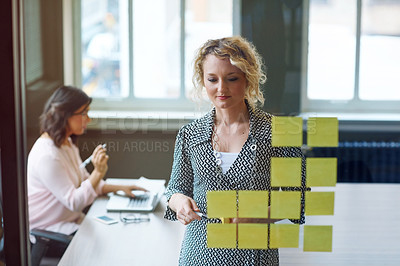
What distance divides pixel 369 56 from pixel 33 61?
1.09 metres

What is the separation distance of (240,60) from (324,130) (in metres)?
0.33

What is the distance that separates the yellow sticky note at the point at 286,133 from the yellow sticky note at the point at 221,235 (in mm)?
285

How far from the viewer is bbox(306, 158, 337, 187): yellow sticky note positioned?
Answer: 1.57 metres

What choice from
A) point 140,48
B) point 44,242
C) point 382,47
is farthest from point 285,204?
point 44,242

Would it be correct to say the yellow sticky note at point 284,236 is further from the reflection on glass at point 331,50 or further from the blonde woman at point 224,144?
the reflection on glass at point 331,50

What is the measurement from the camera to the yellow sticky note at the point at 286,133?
155 cm

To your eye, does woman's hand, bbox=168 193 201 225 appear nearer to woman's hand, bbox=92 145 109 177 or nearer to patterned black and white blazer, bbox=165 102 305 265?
patterned black and white blazer, bbox=165 102 305 265

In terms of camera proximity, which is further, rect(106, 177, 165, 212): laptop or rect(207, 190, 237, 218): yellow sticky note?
rect(106, 177, 165, 212): laptop

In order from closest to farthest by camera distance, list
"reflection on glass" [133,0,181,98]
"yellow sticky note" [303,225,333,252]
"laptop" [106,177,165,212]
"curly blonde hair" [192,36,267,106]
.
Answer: "curly blonde hair" [192,36,267,106]
"yellow sticky note" [303,225,333,252]
"reflection on glass" [133,0,181,98]
"laptop" [106,177,165,212]

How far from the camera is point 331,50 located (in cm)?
166

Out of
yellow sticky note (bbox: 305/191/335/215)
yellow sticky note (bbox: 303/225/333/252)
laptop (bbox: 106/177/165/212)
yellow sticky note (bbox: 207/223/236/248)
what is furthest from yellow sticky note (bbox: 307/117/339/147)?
Answer: laptop (bbox: 106/177/165/212)

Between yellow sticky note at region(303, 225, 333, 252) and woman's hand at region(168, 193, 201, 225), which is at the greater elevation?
woman's hand at region(168, 193, 201, 225)

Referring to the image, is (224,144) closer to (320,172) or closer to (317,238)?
(320,172)

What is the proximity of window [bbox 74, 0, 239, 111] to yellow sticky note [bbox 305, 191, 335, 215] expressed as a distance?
47 cm
